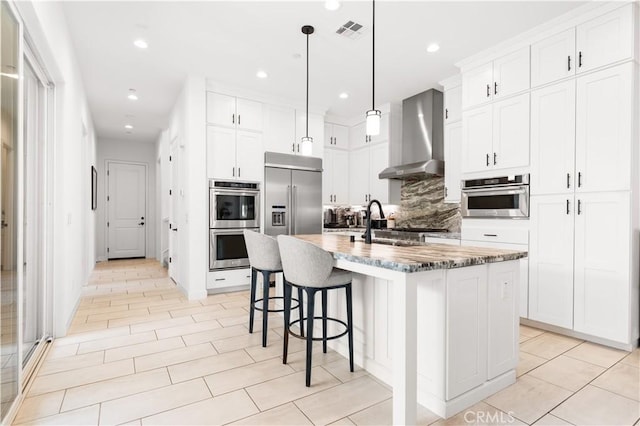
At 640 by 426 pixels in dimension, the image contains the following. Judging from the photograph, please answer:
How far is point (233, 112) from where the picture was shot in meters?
4.54

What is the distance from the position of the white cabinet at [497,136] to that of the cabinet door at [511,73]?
10 centimetres

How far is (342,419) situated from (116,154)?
807cm

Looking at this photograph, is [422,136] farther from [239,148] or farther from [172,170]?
[172,170]

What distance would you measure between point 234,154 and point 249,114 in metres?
0.62

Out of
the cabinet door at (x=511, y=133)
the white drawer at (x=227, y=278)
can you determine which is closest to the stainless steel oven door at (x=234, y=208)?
the white drawer at (x=227, y=278)

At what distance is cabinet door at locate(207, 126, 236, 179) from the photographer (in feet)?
14.3

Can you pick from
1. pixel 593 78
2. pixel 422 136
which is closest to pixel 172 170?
pixel 422 136

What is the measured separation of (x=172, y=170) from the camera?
543 cm

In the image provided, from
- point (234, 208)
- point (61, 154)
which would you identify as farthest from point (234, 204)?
point (61, 154)

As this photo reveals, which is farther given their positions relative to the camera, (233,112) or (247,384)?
(233,112)

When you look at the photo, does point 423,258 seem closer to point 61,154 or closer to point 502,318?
point 502,318

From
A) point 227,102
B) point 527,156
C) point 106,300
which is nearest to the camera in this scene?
point 527,156

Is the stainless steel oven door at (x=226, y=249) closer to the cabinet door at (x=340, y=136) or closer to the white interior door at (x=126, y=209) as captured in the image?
the cabinet door at (x=340, y=136)

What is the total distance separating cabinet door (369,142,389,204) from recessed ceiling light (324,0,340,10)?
2.81 m
